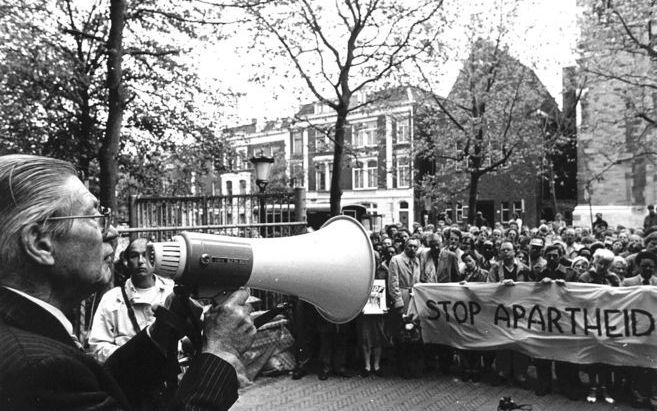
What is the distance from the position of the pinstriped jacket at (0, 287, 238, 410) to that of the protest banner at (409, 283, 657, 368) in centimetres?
607

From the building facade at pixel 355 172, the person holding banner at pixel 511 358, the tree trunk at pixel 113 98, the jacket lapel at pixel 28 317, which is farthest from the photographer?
the building facade at pixel 355 172

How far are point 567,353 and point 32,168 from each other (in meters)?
6.58

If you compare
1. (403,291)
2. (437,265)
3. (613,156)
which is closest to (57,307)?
(403,291)

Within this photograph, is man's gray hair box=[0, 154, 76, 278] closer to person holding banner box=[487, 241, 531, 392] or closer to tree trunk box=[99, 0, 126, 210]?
person holding banner box=[487, 241, 531, 392]

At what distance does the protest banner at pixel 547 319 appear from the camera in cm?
616

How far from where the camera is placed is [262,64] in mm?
15492

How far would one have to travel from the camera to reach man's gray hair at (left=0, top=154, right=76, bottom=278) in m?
1.32

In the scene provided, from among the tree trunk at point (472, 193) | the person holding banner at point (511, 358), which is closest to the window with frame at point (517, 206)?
the tree trunk at point (472, 193)

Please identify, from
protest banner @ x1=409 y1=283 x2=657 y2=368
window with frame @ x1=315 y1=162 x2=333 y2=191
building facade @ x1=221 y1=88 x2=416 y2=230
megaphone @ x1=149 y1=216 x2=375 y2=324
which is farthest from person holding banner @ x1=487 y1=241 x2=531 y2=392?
window with frame @ x1=315 y1=162 x2=333 y2=191

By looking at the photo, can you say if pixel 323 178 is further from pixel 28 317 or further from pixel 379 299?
pixel 28 317

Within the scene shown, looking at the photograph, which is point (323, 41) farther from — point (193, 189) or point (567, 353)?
point (567, 353)

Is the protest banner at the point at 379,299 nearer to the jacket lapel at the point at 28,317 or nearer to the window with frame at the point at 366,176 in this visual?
the jacket lapel at the point at 28,317

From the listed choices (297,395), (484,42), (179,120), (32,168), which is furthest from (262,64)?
(32,168)

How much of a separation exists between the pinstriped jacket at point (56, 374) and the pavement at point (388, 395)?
5.11 m
